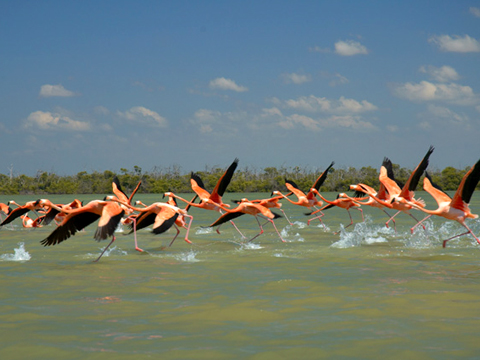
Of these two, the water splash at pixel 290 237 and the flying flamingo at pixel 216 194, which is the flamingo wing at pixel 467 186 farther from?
the flying flamingo at pixel 216 194

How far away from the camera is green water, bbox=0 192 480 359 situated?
4.50 meters

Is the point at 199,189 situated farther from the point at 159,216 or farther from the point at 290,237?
the point at 159,216

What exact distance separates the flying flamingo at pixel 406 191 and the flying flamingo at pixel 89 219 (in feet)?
15.8

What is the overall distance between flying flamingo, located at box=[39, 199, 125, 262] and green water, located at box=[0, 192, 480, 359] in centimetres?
45

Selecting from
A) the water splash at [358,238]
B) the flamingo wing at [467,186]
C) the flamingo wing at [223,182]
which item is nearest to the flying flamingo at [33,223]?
the flamingo wing at [223,182]

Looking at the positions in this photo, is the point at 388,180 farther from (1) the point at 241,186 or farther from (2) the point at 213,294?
(1) the point at 241,186

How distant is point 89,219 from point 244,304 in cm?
472

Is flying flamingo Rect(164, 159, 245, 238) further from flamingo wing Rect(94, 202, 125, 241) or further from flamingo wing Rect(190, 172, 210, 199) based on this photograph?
flamingo wing Rect(94, 202, 125, 241)

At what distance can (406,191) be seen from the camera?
11.8 m

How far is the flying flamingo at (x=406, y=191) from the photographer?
10.7m

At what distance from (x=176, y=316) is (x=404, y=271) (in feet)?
12.6

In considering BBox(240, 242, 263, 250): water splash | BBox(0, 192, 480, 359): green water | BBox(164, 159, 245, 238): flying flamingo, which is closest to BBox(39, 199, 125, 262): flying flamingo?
BBox(0, 192, 480, 359): green water

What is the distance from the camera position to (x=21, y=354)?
14.4 ft

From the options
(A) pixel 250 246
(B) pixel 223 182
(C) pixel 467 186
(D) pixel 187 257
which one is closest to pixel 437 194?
(C) pixel 467 186
